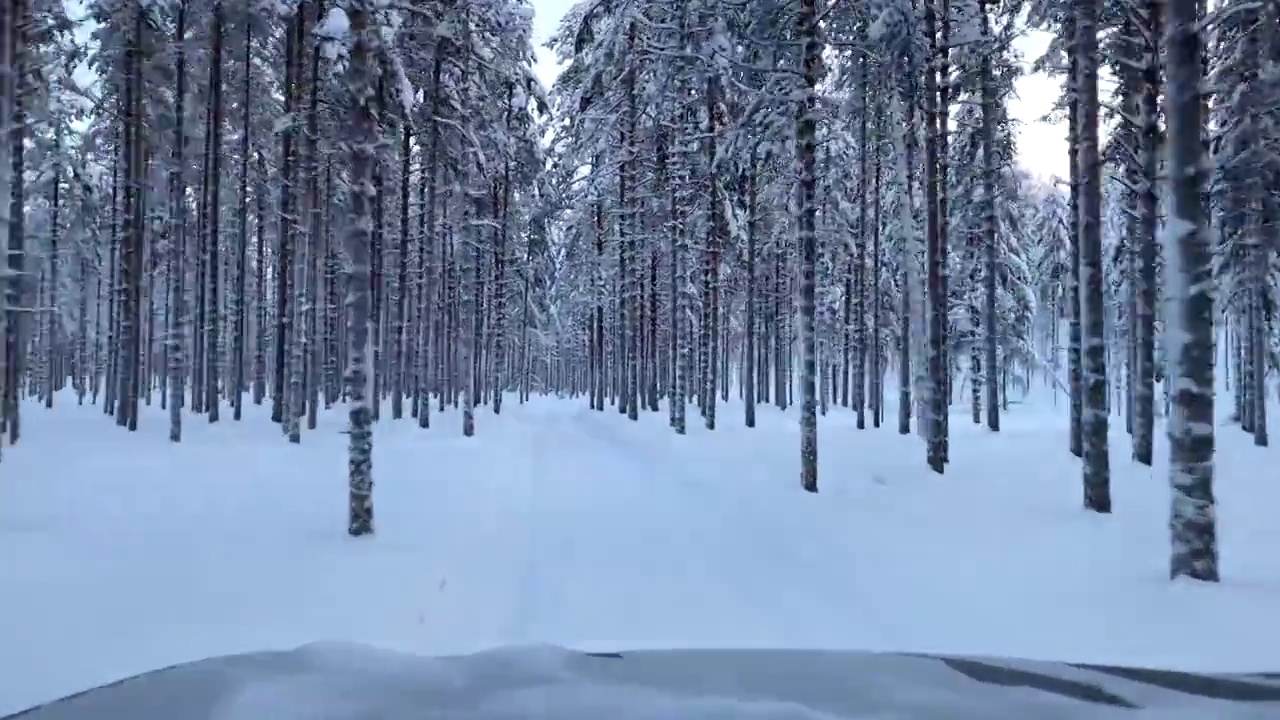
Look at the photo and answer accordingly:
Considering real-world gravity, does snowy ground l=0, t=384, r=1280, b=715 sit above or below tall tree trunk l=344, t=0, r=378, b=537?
below

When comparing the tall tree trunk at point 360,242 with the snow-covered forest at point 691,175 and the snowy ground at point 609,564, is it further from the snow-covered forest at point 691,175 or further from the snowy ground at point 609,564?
the snowy ground at point 609,564

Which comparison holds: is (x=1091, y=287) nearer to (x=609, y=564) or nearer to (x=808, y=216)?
(x=808, y=216)

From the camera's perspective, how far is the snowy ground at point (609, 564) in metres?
5.65

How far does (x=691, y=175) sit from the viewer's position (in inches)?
991

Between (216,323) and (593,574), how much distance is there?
581 inches

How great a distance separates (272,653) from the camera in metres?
5.26

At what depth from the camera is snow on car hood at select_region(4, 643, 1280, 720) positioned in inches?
171

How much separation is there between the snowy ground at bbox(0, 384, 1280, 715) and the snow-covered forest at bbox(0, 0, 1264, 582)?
94 cm

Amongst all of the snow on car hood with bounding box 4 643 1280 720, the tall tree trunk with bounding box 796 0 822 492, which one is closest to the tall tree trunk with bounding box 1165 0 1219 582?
the snow on car hood with bounding box 4 643 1280 720

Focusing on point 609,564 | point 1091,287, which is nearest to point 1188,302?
point 1091,287

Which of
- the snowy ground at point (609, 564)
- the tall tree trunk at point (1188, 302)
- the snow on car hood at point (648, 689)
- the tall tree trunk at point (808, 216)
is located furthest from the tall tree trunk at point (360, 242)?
the tall tree trunk at point (1188, 302)

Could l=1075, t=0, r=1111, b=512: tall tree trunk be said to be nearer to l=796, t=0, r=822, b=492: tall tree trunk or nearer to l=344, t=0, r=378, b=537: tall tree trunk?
l=796, t=0, r=822, b=492: tall tree trunk

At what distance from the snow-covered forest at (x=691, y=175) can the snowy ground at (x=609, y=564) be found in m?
0.94

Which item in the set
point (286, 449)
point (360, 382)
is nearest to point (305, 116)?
point (286, 449)
